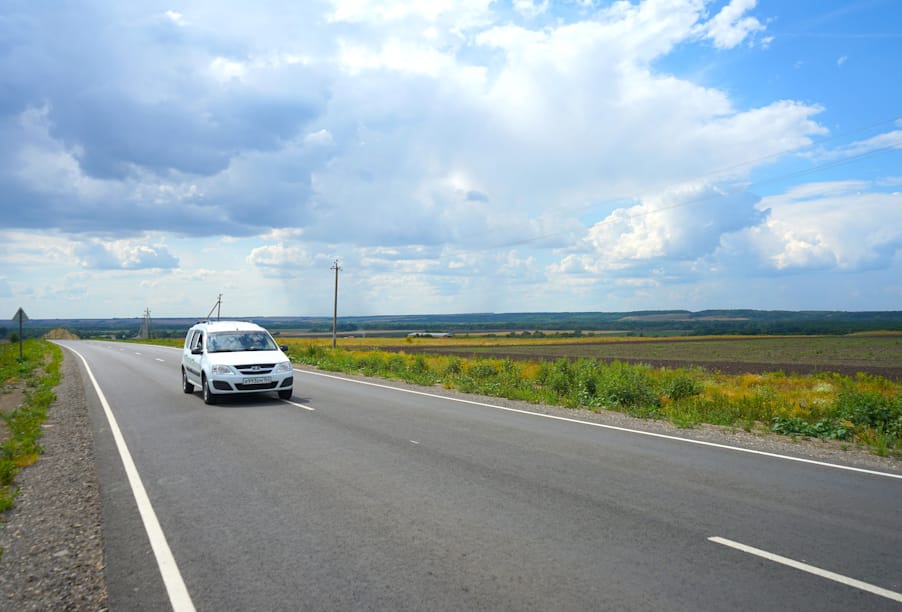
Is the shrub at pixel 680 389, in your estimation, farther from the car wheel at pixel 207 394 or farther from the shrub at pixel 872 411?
the car wheel at pixel 207 394

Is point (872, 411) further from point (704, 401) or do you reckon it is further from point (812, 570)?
point (812, 570)

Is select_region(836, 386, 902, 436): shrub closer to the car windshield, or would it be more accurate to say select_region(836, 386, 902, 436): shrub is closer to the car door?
the car windshield

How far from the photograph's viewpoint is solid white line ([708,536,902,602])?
4.39 metres

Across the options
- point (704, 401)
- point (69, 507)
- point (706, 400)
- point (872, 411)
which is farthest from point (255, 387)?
point (872, 411)

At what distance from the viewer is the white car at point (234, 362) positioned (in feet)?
47.9

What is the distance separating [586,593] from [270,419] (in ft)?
30.2

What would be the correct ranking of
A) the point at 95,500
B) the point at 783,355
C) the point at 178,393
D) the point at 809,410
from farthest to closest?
the point at 783,355
the point at 178,393
the point at 809,410
the point at 95,500

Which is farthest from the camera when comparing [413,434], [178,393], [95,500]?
[178,393]

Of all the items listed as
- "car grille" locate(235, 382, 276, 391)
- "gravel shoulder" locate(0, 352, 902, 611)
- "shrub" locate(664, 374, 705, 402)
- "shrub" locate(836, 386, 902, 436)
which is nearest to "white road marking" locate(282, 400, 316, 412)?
"car grille" locate(235, 382, 276, 391)

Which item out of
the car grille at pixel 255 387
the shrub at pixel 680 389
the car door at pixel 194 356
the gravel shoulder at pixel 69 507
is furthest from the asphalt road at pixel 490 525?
the shrub at pixel 680 389

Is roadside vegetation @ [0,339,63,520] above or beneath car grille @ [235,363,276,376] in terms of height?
beneath

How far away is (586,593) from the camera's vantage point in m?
4.34

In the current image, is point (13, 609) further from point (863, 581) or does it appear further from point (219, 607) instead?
point (863, 581)

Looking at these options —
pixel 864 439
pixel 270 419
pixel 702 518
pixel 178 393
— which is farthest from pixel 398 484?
pixel 178 393
